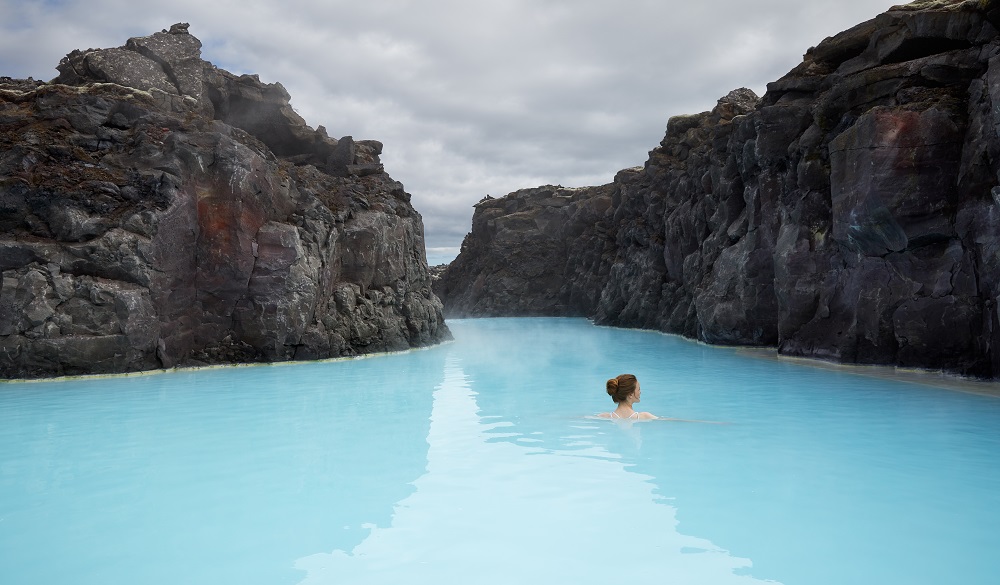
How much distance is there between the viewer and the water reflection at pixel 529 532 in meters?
5.46

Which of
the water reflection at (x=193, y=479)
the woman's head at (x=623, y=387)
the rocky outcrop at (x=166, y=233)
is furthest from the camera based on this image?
the rocky outcrop at (x=166, y=233)

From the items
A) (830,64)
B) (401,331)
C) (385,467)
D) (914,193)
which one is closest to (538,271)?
(401,331)

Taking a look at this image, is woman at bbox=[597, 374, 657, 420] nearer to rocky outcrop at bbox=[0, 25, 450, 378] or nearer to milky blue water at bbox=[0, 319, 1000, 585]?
milky blue water at bbox=[0, 319, 1000, 585]

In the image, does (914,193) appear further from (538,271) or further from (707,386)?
(538,271)

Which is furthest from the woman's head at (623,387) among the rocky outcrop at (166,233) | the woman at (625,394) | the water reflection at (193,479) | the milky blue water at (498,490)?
the rocky outcrop at (166,233)

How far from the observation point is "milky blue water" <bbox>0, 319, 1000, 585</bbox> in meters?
5.58

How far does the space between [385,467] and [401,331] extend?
23.9m

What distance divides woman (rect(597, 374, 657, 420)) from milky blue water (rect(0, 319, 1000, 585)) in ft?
1.01

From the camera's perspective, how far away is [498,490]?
773 cm

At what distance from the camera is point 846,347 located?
2303 cm

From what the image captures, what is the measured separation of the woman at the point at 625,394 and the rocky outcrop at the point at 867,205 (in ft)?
38.1

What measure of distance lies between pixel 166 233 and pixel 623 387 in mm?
17148

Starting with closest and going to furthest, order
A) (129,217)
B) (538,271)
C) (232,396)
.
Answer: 1. (232,396)
2. (129,217)
3. (538,271)

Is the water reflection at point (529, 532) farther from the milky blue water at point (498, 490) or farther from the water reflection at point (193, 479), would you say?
the water reflection at point (193, 479)
